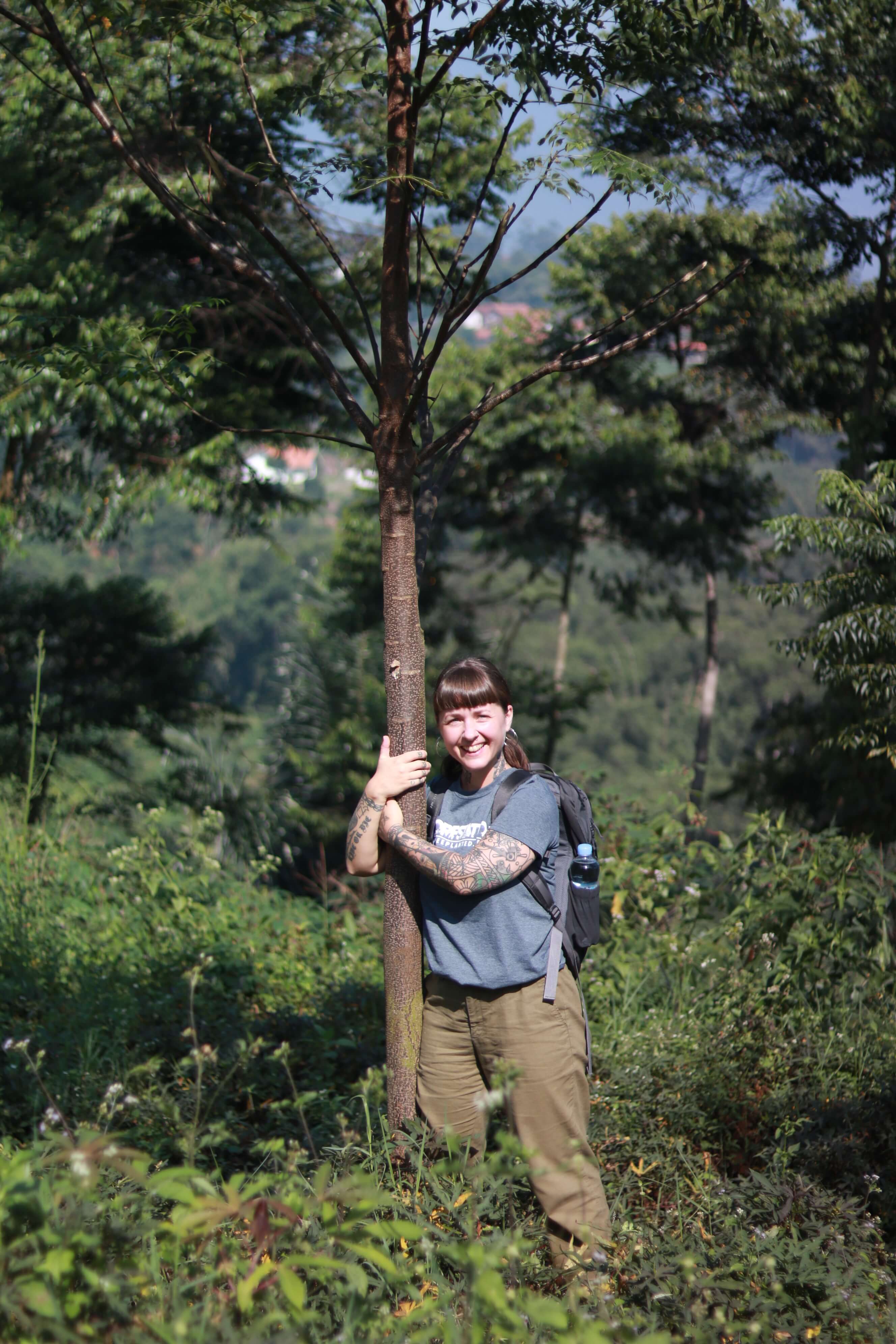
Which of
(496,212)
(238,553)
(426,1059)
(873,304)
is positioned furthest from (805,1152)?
(238,553)

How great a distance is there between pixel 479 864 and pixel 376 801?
38 centimetres

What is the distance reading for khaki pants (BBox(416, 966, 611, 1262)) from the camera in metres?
2.60

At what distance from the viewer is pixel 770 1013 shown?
160 inches

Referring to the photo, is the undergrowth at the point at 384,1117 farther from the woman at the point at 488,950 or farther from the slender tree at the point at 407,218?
the slender tree at the point at 407,218

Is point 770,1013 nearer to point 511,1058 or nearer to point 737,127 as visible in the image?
point 511,1058

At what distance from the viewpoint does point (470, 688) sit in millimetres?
2828

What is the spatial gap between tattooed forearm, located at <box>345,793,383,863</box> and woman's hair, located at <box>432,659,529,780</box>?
11.3 inches

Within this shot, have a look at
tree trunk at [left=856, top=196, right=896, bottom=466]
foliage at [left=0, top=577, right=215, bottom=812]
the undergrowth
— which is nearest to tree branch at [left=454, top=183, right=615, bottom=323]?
the undergrowth

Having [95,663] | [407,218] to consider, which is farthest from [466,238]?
[95,663]

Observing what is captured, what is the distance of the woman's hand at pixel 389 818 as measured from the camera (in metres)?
2.86

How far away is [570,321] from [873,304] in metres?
6.20

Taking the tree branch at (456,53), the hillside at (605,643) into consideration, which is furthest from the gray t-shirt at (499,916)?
the hillside at (605,643)

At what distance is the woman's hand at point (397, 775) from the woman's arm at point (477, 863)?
177mm

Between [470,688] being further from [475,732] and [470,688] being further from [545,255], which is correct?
[545,255]
